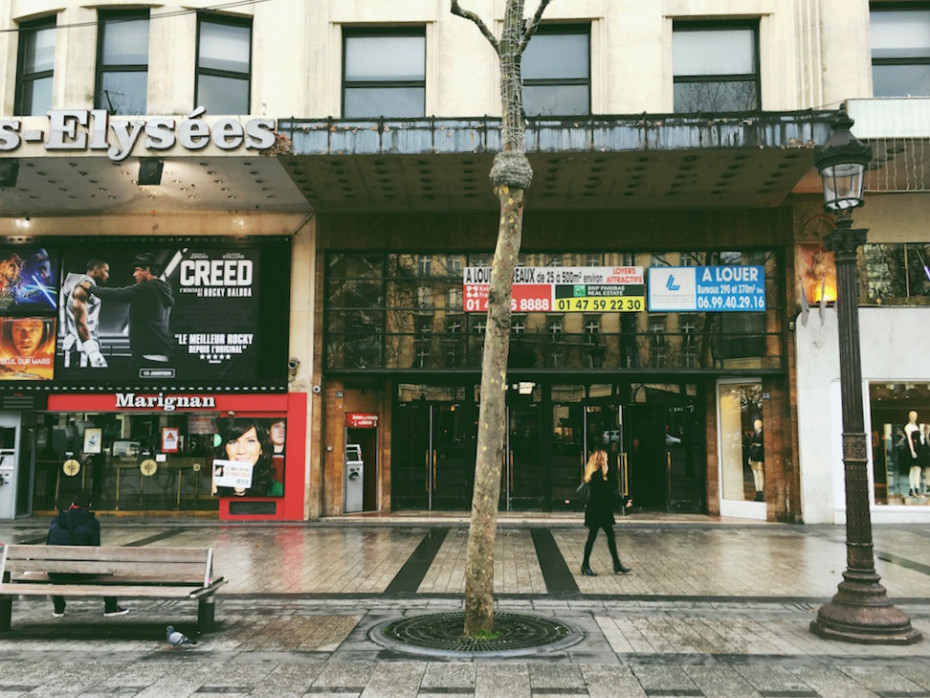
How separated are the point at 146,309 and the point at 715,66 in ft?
44.5

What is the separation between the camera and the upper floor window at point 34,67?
673 inches

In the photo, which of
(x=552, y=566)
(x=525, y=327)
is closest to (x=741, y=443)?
(x=525, y=327)

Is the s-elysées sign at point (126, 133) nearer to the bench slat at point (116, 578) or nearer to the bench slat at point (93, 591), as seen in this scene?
the bench slat at point (116, 578)

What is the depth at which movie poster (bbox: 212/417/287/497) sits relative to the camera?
55.0 feet

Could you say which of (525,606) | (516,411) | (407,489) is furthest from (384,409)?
(525,606)

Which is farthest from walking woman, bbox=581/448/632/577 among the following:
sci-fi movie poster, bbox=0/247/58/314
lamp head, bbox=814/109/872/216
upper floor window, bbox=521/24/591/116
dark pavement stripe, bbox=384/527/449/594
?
sci-fi movie poster, bbox=0/247/58/314

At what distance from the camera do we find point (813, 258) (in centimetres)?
1644

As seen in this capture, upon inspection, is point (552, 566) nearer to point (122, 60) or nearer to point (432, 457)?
point (432, 457)

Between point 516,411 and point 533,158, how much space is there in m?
6.36

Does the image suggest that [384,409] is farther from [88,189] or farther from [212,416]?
[88,189]

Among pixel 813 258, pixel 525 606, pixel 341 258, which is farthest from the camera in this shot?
pixel 341 258

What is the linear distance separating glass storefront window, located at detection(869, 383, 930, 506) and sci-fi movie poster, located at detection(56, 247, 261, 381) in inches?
533

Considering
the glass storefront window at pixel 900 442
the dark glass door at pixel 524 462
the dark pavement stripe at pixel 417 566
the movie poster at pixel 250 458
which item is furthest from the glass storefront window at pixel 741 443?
the movie poster at pixel 250 458

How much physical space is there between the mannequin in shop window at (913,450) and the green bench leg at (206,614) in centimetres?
1456
